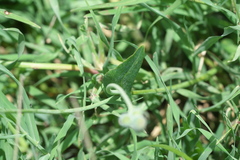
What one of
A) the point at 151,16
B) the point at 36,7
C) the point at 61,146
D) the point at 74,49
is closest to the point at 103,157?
the point at 61,146

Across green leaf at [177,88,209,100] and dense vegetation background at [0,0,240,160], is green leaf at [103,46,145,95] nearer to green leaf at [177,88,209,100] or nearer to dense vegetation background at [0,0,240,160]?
dense vegetation background at [0,0,240,160]

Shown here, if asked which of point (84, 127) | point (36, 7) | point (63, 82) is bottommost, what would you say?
point (84, 127)

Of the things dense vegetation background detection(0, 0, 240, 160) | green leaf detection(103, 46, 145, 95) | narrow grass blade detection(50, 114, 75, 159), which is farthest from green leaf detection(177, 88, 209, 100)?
narrow grass blade detection(50, 114, 75, 159)

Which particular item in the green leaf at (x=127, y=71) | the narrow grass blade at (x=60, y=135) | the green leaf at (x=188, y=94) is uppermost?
the green leaf at (x=127, y=71)

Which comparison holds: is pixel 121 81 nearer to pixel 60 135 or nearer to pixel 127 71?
pixel 127 71

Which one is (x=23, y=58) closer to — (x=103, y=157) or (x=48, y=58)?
(x=48, y=58)

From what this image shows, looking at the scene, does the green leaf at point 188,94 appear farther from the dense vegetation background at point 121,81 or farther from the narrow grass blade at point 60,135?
the narrow grass blade at point 60,135

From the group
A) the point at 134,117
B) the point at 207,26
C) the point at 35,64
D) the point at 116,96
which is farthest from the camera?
the point at 207,26

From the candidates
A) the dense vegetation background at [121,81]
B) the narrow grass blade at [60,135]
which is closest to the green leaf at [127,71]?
the dense vegetation background at [121,81]
